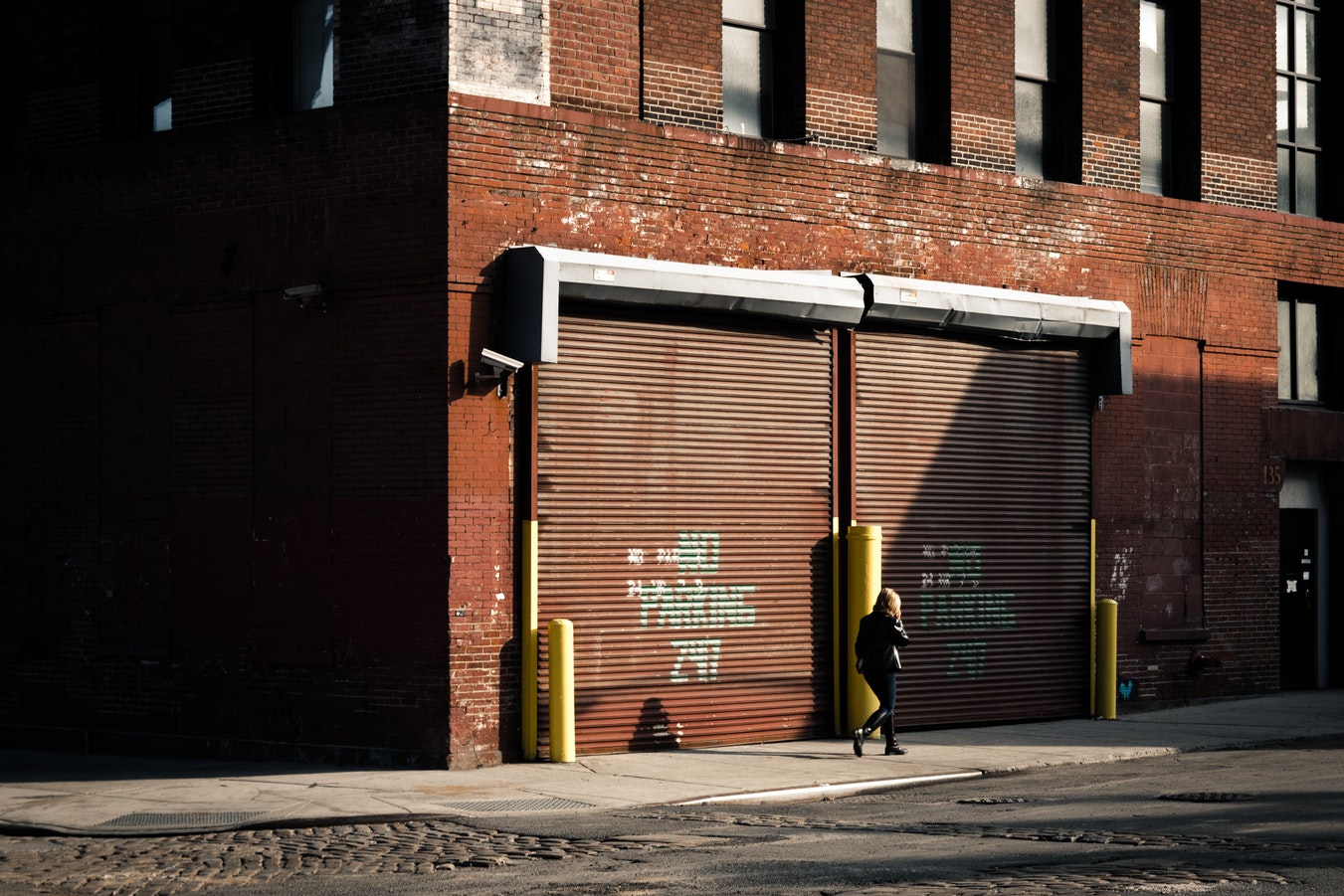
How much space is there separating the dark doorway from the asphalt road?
9.58m

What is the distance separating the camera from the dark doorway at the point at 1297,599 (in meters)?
23.6

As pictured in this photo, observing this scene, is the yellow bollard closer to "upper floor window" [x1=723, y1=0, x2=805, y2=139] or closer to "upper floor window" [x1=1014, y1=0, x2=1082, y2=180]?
"upper floor window" [x1=1014, y1=0, x2=1082, y2=180]

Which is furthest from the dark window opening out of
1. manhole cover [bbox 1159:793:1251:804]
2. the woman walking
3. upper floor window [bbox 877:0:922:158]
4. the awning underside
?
manhole cover [bbox 1159:793:1251:804]

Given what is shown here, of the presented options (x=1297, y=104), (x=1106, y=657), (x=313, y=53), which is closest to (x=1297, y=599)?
(x=1106, y=657)

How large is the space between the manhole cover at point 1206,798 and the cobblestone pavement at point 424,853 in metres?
1.88

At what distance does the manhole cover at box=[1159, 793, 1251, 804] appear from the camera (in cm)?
1325

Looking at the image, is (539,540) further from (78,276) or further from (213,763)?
(78,276)

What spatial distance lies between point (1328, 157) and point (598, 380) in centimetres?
1234

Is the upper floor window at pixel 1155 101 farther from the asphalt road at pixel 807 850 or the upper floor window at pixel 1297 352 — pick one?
the asphalt road at pixel 807 850

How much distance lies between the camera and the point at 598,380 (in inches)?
671

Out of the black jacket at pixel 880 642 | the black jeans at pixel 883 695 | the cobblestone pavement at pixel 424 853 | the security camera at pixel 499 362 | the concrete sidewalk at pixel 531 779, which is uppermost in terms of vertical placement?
the security camera at pixel 499 362

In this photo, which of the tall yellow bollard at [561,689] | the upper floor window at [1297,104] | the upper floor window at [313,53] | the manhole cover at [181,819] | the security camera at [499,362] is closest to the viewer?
the manhole cover at [181,819]

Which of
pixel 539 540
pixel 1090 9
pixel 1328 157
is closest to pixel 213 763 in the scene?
pixel 539 540

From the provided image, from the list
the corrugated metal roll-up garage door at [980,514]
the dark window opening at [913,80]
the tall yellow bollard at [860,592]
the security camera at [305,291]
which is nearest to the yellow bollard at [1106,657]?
the corrugated metal roll-up garage door at [980,514]
